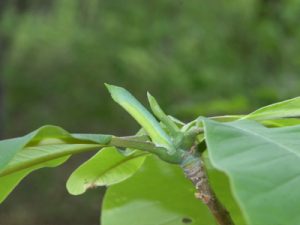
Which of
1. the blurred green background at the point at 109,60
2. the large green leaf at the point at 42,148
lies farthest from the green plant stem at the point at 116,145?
the blurred green background at the point at 109,60

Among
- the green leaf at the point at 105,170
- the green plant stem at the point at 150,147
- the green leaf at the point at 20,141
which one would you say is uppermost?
the green leaf at the point at 20,141

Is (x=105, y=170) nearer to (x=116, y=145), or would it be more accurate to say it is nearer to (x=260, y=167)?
(x=116, y=145)

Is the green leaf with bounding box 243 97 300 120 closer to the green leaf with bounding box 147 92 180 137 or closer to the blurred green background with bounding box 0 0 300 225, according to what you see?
the green leaf with bounding box 147 92 180 137

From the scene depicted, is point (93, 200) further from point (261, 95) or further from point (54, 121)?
point (261, 95)

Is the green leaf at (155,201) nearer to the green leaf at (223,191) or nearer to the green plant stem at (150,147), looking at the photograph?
the green leaf at (223,191)

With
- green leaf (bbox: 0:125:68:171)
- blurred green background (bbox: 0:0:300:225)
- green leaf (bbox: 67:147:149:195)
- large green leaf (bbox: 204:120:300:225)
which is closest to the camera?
large green leaf (bbox: 204:120:300:225)

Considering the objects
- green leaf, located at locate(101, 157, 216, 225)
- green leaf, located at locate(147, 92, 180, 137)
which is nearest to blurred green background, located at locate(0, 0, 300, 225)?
green leaf, located at locate(101, 157, 216, 225)
